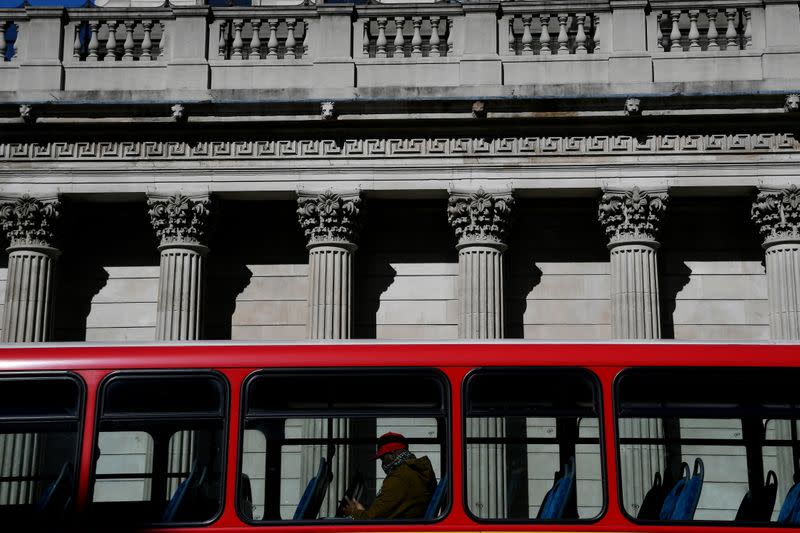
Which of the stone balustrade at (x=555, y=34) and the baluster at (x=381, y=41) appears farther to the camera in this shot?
the baluster at (x=381, y=41)

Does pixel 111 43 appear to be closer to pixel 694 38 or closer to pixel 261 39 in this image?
pixel 261 39

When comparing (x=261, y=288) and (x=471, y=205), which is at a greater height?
(x=471, y=205)

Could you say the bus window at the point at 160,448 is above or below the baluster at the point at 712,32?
below

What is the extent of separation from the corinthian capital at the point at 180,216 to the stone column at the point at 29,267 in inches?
79.8

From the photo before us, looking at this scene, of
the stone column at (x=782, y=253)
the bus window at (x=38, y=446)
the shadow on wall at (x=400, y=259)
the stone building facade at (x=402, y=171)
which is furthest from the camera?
the shadow on wall at (x=400, y=259)

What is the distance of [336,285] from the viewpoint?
19.3 meters

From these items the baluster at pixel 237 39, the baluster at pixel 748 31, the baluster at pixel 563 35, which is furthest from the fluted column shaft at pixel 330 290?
the baluster at pixel 748 31

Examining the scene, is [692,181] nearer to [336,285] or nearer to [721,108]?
[721,108]

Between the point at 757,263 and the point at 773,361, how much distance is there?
12.0 m

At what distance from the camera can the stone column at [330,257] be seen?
1914 centimetres

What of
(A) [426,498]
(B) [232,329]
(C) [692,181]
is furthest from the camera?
(B) [232,329]

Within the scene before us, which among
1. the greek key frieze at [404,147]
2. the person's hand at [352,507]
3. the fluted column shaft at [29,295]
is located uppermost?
the greek key frieze at [404,147]

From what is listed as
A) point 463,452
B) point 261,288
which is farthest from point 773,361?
point 261,288

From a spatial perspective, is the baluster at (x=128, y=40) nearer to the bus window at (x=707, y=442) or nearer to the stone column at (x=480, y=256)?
the stone column at (x=480, y=256)
